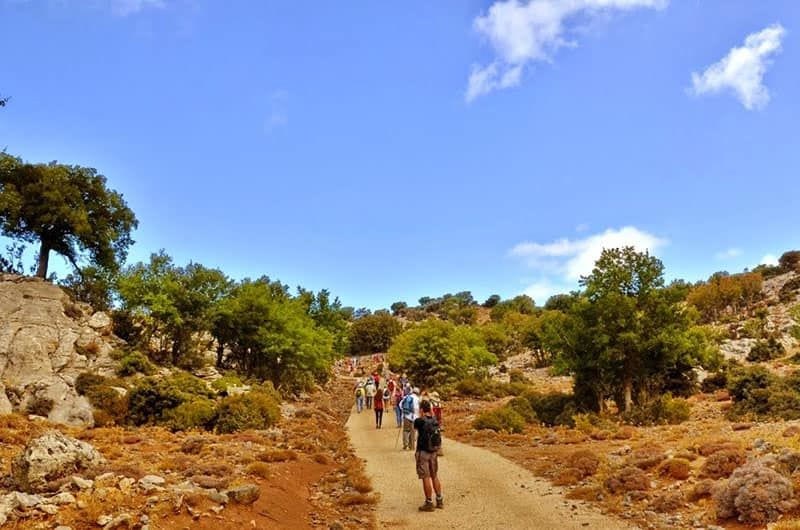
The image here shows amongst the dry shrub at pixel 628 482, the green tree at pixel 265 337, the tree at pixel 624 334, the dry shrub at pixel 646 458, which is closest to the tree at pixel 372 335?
the green tree at pixel 265 337

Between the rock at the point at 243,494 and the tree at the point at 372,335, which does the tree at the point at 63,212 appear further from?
the tree at the point at 372,335

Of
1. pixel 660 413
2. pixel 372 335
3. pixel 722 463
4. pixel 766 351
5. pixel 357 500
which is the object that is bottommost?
pixel 357 500

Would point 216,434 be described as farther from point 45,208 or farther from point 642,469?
point 45,208

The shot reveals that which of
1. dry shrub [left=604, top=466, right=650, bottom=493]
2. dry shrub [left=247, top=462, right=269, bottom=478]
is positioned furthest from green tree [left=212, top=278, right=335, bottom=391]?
dry shrub [left=604, top=466, right=650, bottom=493]

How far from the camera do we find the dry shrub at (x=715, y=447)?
14148 mm

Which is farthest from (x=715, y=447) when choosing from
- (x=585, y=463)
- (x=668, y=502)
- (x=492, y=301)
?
(x=492, y=301)

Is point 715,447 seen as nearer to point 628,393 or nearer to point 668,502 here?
point 668,502

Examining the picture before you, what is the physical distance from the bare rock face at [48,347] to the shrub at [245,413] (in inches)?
213

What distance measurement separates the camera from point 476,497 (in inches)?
517

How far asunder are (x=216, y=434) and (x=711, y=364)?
1533 inches

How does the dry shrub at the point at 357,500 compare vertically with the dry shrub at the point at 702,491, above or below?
below

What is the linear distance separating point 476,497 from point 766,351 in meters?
51.5

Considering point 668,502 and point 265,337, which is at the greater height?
point 265,337

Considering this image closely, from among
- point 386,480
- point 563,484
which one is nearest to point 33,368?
point 386,480
